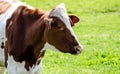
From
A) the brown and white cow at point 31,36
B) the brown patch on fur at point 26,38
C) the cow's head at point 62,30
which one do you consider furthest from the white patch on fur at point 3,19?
the cow's head at point 62,30

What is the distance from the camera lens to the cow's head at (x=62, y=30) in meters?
5.25

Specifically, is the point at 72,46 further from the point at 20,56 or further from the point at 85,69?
the point at 85,69

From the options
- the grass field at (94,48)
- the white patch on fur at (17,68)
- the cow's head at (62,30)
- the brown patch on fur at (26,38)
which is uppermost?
the cow's head at (62,30)

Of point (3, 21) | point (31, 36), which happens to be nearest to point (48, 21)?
point (31, 36)

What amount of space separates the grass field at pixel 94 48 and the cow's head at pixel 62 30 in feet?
11.9

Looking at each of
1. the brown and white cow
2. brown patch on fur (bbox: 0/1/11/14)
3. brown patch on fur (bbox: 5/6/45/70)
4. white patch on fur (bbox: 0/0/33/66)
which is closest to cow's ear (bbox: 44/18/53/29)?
the brown and white cow

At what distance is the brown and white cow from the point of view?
17.3 ft

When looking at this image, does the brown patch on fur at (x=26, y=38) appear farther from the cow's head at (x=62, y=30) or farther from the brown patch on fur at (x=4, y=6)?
the brown patch on fur at (x=4, y=6)

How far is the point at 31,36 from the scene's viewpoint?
5688 millimetres

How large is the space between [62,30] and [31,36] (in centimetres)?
56

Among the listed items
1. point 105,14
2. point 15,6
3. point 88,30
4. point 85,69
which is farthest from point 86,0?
point 15,6

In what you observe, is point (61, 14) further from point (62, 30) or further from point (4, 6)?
point (4, 6)

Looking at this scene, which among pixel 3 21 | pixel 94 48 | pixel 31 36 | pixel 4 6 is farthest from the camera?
pixel 94 48

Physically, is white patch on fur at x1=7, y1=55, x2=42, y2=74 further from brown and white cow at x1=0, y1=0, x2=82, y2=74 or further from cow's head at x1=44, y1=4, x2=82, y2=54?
cow's head at x1=44, y1=4, x2=82, y2=54
